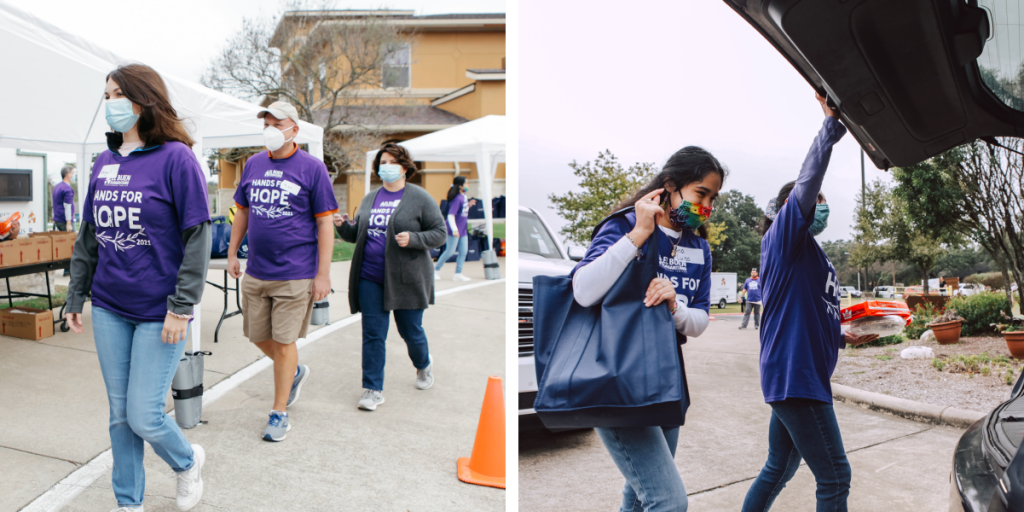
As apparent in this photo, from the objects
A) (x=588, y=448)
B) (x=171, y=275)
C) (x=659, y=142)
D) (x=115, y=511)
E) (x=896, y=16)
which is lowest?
(x=115, y=511)

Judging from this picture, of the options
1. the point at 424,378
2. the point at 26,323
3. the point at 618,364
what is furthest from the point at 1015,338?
the point at 26,323

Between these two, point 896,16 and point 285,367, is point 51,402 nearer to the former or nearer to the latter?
point 285,367

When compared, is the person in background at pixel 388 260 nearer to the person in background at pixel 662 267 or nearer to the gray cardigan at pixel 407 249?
the gray cardigan at pixel 407 249

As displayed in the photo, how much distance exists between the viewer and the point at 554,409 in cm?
189

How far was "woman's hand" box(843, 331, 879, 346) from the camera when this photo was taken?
226cm

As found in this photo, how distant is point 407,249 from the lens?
4328 millimetres

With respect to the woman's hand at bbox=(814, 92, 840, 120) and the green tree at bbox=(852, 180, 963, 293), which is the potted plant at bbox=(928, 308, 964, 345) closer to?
the green tree at bbox=(852, 180, 963, 293)

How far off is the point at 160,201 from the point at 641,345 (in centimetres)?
195

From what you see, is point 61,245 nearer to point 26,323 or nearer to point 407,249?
point 26,323

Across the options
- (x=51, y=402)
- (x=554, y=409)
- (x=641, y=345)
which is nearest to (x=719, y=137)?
(x=641, y=345)

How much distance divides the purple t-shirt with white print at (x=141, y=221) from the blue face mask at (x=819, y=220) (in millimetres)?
2284

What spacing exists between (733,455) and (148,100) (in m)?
2.67

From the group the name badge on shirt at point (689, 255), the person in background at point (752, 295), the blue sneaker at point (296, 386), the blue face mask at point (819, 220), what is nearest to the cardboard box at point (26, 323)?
the blue sneaker at point (296, 386)

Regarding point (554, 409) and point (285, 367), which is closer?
point (554, 409)
